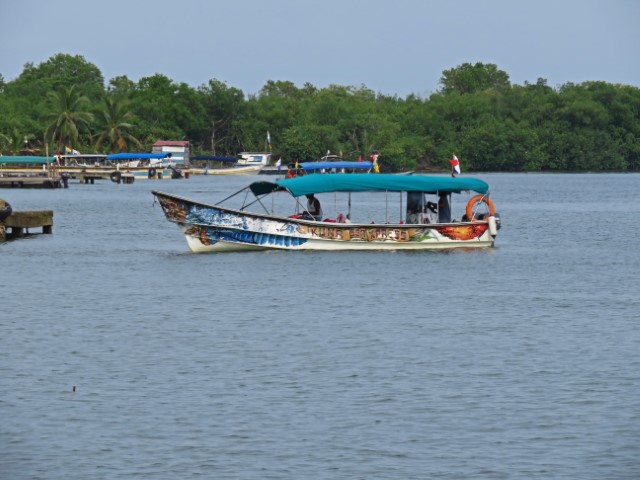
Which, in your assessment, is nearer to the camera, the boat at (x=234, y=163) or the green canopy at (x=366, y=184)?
the green canopy at (x=366, y=184)

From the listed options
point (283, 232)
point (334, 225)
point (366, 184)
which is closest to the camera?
point (283, 232)

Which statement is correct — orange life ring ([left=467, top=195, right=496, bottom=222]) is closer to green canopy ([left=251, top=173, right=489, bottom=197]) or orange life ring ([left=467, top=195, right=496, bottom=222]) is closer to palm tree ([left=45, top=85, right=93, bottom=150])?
green canopy ([left=251, top=173, right=489, bottom=197])

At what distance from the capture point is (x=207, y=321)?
99.3 ft

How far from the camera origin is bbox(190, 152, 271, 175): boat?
17564 cm

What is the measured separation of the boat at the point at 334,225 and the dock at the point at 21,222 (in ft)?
40.5

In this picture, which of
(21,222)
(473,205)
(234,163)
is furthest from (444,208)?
(234,163)

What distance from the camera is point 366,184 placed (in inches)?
1822

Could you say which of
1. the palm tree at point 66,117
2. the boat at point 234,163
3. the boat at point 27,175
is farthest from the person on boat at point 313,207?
the boat at point 234,163

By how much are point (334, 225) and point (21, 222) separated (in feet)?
55.3

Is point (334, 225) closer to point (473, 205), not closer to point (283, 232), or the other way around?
point (283, 232)

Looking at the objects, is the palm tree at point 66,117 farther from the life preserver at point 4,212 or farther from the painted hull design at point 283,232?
the painted hull design at point 283,232

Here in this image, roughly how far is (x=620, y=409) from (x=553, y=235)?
42.3m

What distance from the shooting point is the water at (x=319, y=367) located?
18000 millimetres

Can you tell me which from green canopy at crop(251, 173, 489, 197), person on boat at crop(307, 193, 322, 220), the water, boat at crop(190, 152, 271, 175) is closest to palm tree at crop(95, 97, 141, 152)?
boat at crop(190, 152, 271, 175)
